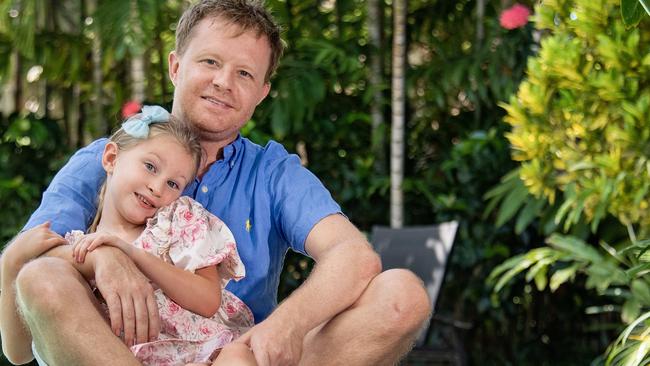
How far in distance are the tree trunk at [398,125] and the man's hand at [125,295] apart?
359 centimetres

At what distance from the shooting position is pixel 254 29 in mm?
2879

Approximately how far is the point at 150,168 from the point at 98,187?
0.31 m

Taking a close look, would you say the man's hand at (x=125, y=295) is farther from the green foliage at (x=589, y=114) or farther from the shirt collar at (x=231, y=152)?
the green foliage at (x=589, y=114)

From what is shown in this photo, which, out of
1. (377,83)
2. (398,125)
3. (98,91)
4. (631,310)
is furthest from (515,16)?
(98,91)

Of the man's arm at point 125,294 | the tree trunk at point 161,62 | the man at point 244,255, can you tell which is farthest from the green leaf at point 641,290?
the tree trunk at point 161,62

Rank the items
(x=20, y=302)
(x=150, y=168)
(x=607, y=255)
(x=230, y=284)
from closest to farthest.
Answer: (x=20, y=302), (x=150, y=168), (x=230, y=284), (x=607, y=255)

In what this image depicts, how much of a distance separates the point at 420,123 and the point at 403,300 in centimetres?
421

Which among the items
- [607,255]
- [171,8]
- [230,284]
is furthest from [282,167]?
[171,8]

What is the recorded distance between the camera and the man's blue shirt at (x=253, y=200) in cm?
276

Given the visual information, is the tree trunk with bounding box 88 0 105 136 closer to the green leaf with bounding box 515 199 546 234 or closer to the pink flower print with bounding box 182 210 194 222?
the green leaf with bounding box 515 199 546 234

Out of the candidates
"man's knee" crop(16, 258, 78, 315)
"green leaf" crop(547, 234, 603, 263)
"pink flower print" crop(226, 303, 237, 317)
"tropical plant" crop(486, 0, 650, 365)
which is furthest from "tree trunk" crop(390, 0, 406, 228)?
"man's knee" crop(16, 258, 78, 315)

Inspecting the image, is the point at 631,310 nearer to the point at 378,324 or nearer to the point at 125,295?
the point at 378,324

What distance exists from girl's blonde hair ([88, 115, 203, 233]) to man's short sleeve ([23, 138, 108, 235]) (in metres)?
0.06

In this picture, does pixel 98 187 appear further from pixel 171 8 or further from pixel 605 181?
pixel 171 8
